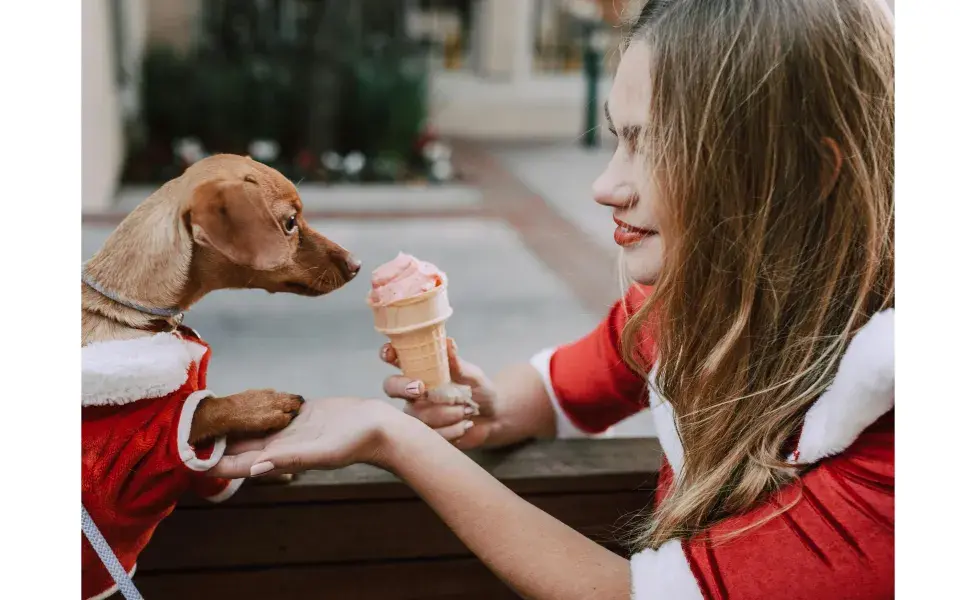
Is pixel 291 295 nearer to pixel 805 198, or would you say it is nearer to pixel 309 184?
pixel 309 184

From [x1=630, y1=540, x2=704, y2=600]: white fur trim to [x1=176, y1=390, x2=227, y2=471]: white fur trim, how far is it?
36 centimetres

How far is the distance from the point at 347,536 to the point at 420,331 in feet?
0.76

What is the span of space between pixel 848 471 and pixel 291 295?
0.50 meters

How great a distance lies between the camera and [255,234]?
71 centimetres

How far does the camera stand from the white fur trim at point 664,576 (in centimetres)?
67

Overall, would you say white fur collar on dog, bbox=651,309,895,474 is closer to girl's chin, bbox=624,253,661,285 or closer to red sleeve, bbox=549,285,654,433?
girl's chin, bbox=624,253,661,285

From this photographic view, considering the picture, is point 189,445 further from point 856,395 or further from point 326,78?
point 326,78

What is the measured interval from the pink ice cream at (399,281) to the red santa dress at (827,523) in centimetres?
30

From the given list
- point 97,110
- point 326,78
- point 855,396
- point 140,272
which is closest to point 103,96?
point 97,110

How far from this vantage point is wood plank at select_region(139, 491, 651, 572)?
33.2 inches

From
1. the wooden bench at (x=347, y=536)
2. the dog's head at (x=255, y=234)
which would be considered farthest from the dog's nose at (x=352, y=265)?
the wooden bench at (x=347, y=536)

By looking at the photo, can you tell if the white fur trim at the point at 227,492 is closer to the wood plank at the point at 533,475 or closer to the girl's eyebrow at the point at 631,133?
the wood plank at the point at 533,475
